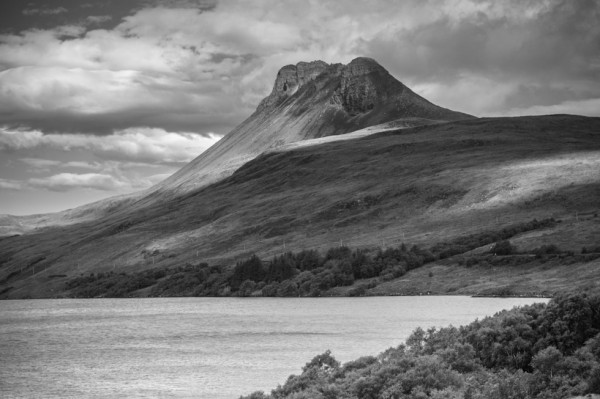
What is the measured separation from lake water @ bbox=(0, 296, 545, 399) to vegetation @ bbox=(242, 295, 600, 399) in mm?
20011

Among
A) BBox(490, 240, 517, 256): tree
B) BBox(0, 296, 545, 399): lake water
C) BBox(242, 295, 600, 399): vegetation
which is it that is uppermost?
BBox(490, 240, 517, 256): tree

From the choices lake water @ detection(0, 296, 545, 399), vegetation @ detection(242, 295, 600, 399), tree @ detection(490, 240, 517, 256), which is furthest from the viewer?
tree @ detection(490, 240, 517, 256)

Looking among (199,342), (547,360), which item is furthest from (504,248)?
(547,360)

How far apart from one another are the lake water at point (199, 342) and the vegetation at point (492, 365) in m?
20.0

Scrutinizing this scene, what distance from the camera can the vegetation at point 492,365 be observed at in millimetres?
33156

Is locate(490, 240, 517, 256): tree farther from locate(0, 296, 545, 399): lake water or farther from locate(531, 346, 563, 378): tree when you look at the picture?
locate(531, 346, 563, 378): tree

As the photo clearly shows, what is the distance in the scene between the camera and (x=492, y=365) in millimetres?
40469

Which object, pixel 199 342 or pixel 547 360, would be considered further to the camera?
pixel 199 342

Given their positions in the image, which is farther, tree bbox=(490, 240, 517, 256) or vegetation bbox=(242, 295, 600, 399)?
tree bbox=(490, 240, 517, 256)

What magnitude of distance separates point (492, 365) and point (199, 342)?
223 feet

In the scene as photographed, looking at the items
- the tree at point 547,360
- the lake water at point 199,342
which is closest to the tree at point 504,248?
the lake water at point 199,342

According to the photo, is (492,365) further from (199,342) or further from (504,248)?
(504,248)

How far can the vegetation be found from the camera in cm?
3316

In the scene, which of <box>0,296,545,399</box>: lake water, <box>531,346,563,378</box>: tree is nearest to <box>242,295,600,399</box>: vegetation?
<box>531,346,563,378</box>: tree
